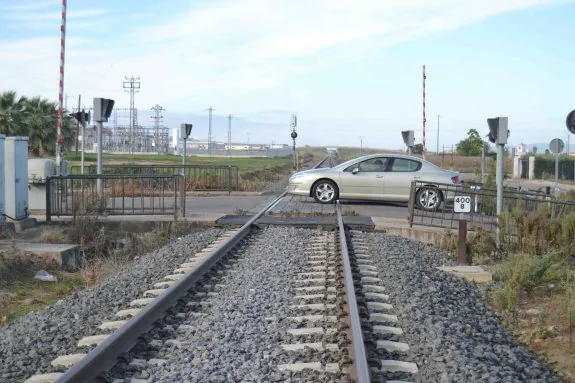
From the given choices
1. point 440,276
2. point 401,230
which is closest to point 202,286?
point 440,276

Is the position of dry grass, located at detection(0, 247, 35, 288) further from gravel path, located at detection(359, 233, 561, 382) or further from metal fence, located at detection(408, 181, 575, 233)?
metal fence, located at detection(408, 181, 575, 233)

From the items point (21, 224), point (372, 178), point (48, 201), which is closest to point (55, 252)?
point (21, 224)

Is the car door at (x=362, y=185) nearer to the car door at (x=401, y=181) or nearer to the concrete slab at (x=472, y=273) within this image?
the car door at (x=401, y=181)

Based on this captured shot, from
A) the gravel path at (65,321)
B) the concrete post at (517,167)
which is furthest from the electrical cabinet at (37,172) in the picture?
the concrete post at (517,167)

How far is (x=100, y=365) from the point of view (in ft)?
18.3

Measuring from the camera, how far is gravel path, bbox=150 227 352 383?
557 centimetres

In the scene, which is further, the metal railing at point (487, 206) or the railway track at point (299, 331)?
the metal railing at point (487, 206)

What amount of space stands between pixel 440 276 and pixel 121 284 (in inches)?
161

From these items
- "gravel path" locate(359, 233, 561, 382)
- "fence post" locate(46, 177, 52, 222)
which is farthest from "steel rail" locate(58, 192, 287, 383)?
"fence post" locate(46, 177, 52, 222)

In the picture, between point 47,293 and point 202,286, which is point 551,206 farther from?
point 47,293

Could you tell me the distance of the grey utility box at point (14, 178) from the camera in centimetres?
1443

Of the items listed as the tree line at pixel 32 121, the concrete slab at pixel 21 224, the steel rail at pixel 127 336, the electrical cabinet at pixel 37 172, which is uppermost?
the tree line at pixel 32 121

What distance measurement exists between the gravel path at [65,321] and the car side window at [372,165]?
1105 centimetres

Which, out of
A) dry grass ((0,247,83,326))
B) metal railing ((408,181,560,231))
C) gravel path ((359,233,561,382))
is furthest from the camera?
metal railing ((408,181,560,231))
